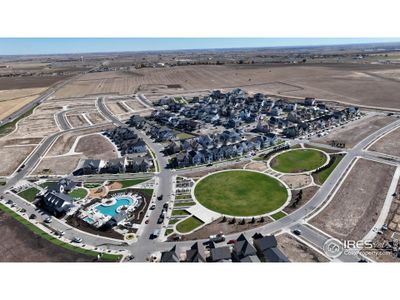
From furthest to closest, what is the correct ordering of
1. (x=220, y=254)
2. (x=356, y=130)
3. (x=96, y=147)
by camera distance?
1. (x=356, y=130)
2. (x=96, y=147)
3. (x=220, y=254)

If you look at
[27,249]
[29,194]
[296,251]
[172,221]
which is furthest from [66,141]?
[296,251]

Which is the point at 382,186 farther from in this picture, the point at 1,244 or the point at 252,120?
the point at 1,244

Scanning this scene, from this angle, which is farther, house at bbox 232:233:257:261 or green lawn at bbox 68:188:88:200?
green lawn at bbox 68:188:88:200

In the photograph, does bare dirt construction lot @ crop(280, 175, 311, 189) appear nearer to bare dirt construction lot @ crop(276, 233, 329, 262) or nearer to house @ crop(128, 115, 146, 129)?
bare dirt construction lot @ crop(276, 233, 329, 262)

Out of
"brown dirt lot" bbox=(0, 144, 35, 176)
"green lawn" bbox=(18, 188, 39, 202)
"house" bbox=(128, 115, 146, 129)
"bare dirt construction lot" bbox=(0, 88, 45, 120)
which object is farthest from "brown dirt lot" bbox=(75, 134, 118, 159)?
"bare dirt construction lot" bbox=(0, 88, 45, 120)

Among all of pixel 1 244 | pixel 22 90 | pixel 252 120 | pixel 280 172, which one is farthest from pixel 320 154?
pixel 22 90

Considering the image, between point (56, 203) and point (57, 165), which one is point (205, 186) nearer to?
point (56, 203)
